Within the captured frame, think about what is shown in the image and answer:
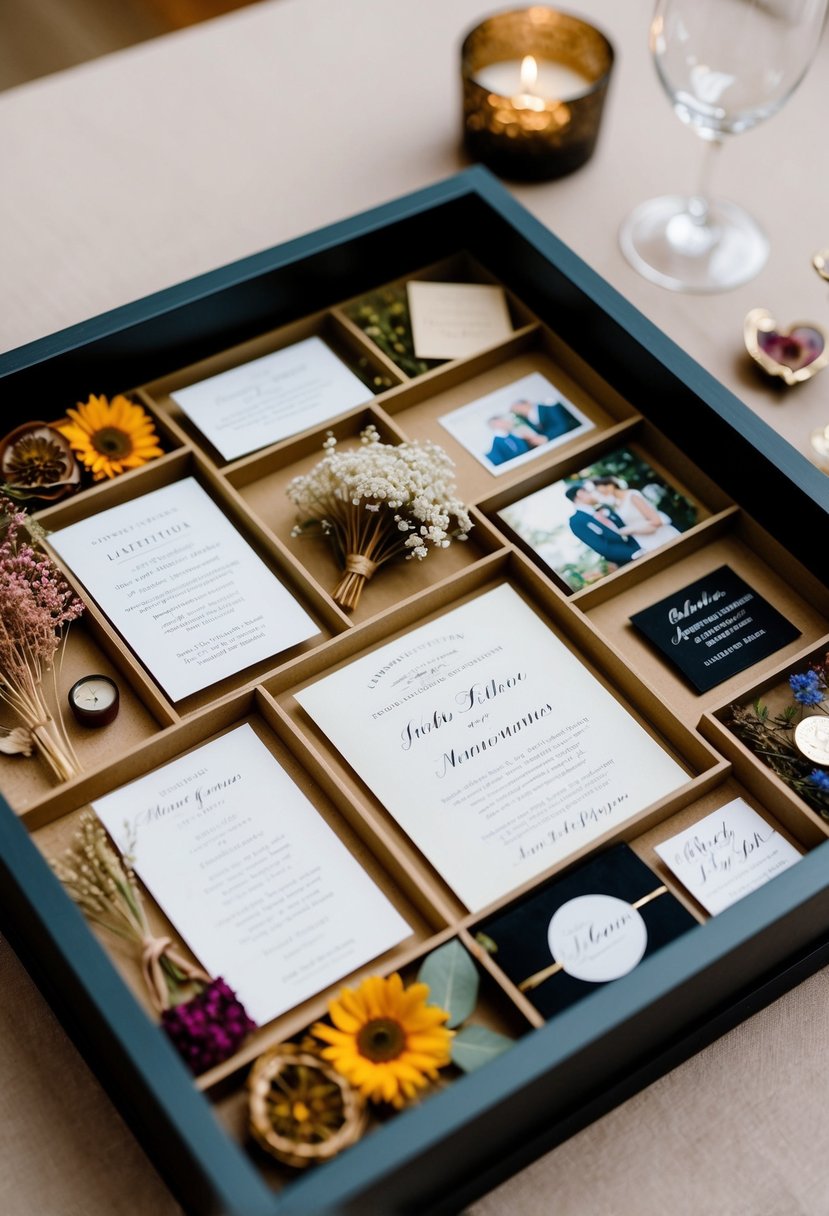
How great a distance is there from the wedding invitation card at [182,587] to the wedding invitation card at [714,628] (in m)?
0.45

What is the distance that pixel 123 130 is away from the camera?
2.14m

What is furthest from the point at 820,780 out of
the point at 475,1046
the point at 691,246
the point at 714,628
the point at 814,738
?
the point at 691,246

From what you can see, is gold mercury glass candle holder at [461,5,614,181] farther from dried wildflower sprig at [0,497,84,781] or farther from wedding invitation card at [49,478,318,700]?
dried wildflower sprig at [0,497,84,781]

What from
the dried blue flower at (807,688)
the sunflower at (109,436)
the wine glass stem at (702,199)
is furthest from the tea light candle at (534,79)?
the dried blue flower at (807,688)

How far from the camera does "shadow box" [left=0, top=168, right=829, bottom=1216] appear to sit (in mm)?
1140

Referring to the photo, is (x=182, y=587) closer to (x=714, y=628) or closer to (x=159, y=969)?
(x=159, y=969)

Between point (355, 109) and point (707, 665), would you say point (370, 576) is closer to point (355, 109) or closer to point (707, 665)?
point (707, 665)

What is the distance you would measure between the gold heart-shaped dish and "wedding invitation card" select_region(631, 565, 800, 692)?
408 millimetres

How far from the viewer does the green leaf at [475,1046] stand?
1214mm

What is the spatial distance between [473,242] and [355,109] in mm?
476

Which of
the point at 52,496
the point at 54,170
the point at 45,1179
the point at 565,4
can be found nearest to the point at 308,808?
the point at 45,1179

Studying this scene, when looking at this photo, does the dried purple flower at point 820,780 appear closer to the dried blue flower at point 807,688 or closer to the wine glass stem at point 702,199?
the dried blue flower at point 807,688

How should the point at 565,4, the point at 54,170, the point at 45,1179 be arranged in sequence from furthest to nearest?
the point at 565,4
the point at 54,170
the point at 45,1179

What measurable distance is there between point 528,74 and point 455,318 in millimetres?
499
